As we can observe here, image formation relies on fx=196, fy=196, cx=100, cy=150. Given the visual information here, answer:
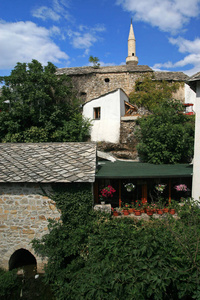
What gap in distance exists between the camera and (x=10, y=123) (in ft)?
57.7

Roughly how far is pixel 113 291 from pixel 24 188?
17.2 ft

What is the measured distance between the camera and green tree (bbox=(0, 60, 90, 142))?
691 inches

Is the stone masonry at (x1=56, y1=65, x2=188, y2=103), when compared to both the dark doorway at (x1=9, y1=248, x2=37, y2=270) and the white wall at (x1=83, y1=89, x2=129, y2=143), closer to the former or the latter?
the white wall at (x1=83, y1=89, x2=129, y2=143)

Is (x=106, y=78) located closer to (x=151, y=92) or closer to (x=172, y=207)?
(x=151, y=92)

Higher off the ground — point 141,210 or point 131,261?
point 131,261

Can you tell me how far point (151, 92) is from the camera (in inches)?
853

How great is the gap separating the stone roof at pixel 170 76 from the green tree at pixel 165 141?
31.1 feet

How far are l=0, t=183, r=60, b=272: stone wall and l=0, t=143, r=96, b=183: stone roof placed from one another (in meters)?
0.48

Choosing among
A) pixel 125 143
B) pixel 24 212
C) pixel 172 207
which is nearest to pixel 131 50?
pixel 125 143

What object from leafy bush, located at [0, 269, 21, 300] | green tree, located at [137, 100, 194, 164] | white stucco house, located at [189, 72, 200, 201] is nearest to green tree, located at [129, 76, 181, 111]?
green tree, located at [137, 100, 194, 164]

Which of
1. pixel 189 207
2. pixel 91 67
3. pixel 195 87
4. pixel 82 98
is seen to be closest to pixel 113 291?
pixel 189 207

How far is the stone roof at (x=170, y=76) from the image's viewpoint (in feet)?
73.2

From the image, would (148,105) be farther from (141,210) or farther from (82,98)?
(141,210)

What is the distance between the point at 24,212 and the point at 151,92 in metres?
18.5
